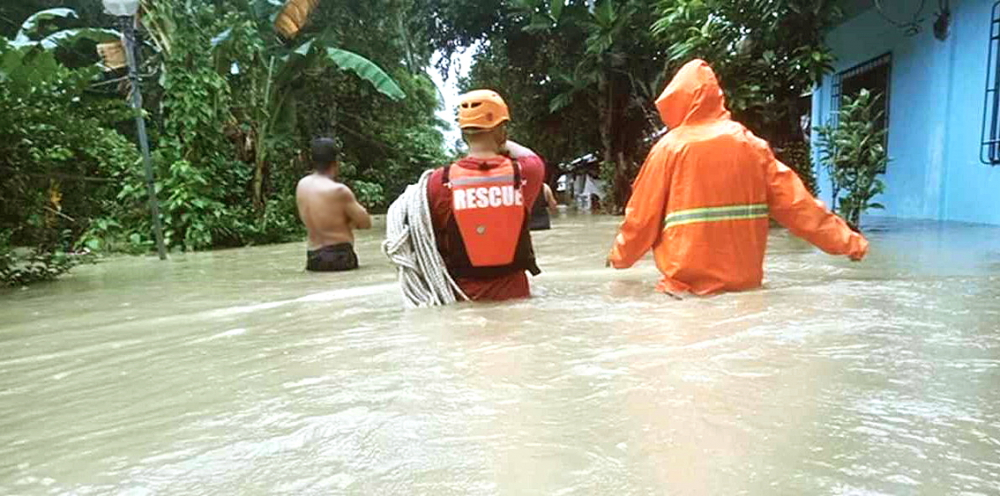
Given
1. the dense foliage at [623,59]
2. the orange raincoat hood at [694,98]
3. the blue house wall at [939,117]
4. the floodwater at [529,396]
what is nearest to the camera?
the floodwater at [529,396]

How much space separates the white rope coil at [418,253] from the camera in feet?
11.7

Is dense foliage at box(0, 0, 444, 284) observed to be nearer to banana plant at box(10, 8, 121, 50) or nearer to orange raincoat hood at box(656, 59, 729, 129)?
banana plant at box(10, 8, 121, 50)

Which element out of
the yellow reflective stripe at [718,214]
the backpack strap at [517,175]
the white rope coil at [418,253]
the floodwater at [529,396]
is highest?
the backpack strap at [517,175]

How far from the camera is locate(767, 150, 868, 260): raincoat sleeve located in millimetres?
3496

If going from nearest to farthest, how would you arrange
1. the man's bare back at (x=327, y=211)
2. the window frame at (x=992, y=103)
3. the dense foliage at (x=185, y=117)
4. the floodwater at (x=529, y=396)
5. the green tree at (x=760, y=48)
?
the floodwater at (x=529, y=396)
the dense foliage at (x=185, y=117)
the man's bare back at (x=327, y=211)
the window frame at (x=992, y=103)
the green tree at (x=760, y=48)

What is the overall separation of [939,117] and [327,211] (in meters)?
6.54

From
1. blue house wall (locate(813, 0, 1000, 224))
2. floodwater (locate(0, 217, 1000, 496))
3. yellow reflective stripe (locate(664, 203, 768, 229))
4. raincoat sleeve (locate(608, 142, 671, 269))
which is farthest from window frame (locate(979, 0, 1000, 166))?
raincoat sleeve (locate(608, 142, 671, 269))

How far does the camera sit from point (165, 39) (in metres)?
9.62

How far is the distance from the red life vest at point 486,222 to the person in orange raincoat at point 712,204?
58cm

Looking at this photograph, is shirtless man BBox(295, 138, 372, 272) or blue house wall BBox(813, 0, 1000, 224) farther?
blue house wall BBox(813, 0, 1000, 224)

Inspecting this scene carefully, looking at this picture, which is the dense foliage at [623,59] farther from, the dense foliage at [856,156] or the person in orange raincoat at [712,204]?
the person in orange raincoat at [712,204]

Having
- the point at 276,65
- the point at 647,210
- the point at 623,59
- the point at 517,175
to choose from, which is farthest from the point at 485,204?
the point at 623,59

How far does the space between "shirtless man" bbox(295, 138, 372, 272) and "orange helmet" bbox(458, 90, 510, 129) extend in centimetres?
265

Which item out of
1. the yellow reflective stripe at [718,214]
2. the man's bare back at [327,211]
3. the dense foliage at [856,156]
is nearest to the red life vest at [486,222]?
the yellow reflective stripe at [718,214]
